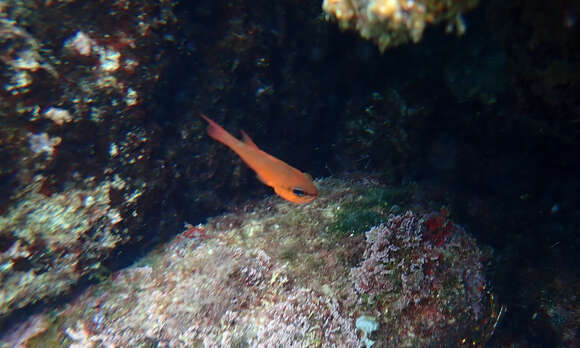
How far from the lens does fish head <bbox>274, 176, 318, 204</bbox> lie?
10.3 feet

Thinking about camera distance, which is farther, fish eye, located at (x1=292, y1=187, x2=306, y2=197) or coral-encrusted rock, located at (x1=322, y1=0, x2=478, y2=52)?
fish eye, located at (x1=292, y1=187, x2=306, y2=197)

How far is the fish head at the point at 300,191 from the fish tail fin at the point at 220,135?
0.71m

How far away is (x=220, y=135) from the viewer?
3447mm

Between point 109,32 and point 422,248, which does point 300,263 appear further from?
point 109,32

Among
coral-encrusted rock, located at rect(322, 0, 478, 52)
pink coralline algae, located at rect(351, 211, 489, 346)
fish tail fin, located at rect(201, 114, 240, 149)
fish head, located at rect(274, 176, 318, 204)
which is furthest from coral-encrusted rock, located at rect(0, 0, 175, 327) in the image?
pink coralline algae, located at rect(351, 211, 489, 346)

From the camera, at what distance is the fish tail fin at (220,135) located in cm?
335

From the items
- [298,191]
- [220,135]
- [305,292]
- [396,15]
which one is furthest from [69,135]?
[396,15]

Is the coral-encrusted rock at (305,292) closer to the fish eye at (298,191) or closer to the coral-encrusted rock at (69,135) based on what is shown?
the fish eye at (298,191)

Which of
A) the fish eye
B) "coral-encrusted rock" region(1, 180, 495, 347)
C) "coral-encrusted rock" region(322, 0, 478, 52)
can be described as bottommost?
"coral-encrusted rock" region(1, 180, 495, 347)

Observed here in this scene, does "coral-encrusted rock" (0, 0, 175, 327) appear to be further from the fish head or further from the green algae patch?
the green algae patch

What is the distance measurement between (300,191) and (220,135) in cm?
112

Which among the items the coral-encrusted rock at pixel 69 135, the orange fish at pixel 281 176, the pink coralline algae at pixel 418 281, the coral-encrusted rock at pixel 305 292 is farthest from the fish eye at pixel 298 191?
the coral-encrusted rock at pixel 69 135

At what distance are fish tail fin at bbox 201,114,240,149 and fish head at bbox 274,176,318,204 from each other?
0.71m

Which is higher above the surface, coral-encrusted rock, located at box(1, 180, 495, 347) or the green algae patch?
the green algae patch
